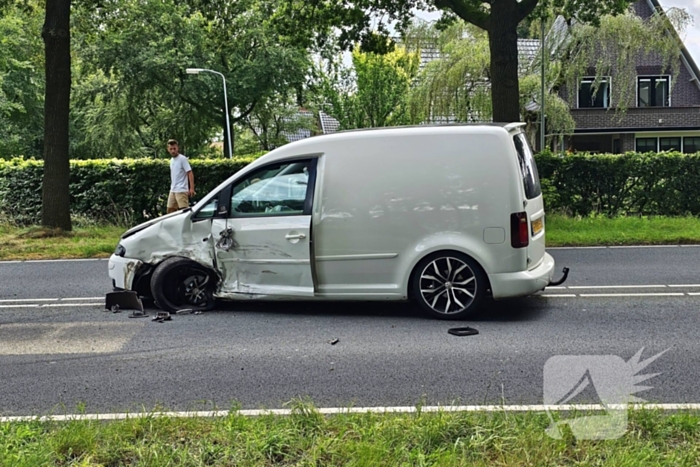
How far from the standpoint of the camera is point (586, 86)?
36.5 meters

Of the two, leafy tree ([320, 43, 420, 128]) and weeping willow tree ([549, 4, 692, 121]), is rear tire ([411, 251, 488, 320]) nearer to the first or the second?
weeping willow tree ([549, 4, 692, 121])

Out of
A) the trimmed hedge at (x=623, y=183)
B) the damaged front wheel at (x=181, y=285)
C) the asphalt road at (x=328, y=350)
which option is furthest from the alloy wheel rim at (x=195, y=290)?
the trimmed hedge at (x=623, y=183)

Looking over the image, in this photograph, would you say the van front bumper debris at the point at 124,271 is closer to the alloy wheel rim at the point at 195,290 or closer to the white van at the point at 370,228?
the white van at the point at 370,228

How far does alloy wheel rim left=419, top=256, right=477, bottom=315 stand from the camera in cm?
686

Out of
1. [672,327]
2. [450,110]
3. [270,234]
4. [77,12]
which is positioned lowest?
[672,327]

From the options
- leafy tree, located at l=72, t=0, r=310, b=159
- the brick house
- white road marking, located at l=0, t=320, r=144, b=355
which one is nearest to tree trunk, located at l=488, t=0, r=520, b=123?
white road marking, located at l=0, t=320, r=144, b=355

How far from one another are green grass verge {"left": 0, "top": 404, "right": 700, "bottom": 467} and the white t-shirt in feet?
30.5

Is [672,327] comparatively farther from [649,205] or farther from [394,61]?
[394,61]

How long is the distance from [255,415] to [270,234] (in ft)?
10.3

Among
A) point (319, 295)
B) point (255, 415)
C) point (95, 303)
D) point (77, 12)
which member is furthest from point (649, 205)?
point (77, 12)

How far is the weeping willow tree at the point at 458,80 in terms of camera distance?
25781 millimetres

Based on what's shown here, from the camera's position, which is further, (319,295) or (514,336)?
(319,295)

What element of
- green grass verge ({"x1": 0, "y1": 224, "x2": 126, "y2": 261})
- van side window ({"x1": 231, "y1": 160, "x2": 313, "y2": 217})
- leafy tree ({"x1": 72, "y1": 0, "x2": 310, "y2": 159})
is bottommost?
green grass verge ({"x1": 0, "y1": 224, "x2": 126, "y2": 261})

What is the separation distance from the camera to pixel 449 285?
6895 millimetres
